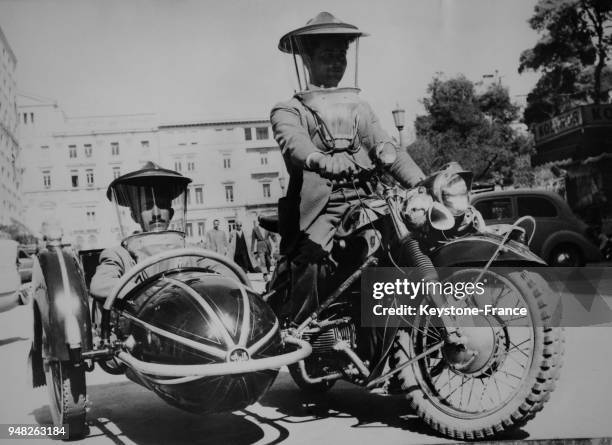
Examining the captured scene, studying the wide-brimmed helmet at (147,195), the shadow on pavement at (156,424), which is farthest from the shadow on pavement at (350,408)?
the wide-brimmed helmet at (147,195)

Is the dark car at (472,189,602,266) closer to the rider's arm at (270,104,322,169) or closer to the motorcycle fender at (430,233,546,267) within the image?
the motorcycle fender at (430,233,546,267)

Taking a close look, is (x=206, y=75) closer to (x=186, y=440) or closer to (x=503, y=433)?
(x=186, y=440)

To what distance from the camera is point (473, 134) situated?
3998mm

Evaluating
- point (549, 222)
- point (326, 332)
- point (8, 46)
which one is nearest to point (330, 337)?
point (326, 332)

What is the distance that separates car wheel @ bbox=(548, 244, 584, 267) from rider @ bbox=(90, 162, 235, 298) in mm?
1969

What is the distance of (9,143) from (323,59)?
166 centimetres

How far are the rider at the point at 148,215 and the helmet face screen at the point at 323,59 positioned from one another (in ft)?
2.81

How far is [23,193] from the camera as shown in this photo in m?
3.08

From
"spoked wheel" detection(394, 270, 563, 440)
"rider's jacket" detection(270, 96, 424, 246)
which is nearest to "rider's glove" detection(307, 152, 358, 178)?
"rider's jacket" detection(270, 96, 424, 246)

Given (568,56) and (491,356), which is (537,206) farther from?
(491,356)

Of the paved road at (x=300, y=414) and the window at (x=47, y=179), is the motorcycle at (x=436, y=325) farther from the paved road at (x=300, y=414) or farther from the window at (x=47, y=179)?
the window at (x=47, y=179)

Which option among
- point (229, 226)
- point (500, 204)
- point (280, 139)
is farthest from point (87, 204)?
point (500, 204)

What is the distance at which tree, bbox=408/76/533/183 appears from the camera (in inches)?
147

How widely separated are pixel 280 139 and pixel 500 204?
2.43 meters
